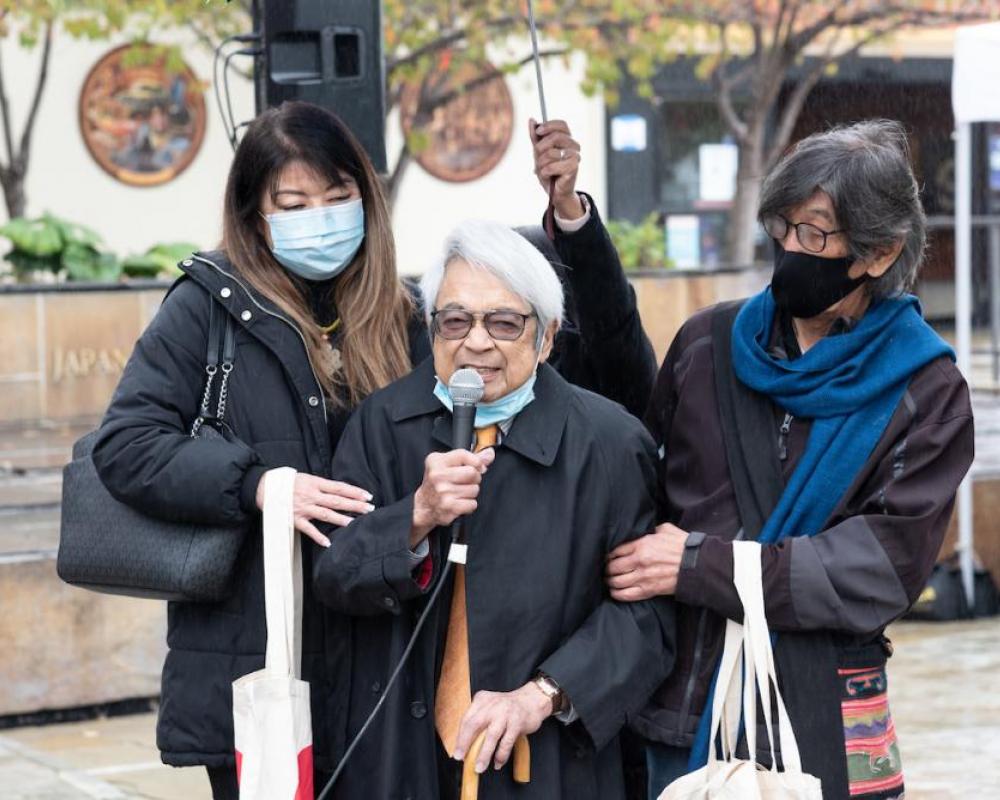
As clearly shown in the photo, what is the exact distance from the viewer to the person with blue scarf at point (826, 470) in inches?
126

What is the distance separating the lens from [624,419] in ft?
11.2

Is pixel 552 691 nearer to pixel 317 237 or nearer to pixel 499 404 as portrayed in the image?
pixel 499 404

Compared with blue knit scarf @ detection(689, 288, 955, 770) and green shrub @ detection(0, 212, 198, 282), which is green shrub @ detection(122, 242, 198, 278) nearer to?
green shrub @ detection(0, 212, 198, 282)

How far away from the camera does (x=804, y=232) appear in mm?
3299

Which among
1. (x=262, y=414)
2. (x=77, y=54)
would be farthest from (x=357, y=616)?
(x=77, y=54)

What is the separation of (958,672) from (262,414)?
5.30m

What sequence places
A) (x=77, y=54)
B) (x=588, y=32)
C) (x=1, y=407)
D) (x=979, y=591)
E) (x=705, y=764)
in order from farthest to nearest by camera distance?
(x=77, y=54) → (x=588, y=32) → (x=1, y=407) → (x=979, y=591) → (x=705, y=764)

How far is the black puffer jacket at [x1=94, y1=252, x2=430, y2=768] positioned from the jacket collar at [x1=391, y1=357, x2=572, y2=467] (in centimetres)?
27

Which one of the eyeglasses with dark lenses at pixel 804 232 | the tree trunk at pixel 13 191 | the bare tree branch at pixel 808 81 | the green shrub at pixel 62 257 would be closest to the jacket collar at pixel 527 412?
the eyeglasses with dark lenses at pixel 804 232

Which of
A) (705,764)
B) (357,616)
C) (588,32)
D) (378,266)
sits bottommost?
(705,764)

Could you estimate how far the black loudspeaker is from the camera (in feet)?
17.4

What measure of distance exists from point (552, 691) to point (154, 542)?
2.75 ft

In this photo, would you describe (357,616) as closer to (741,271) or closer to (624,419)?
(624,419)

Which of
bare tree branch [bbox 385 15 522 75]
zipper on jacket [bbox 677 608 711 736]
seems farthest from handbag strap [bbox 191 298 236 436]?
bare tree branch [bbox 385 15 522 75]
